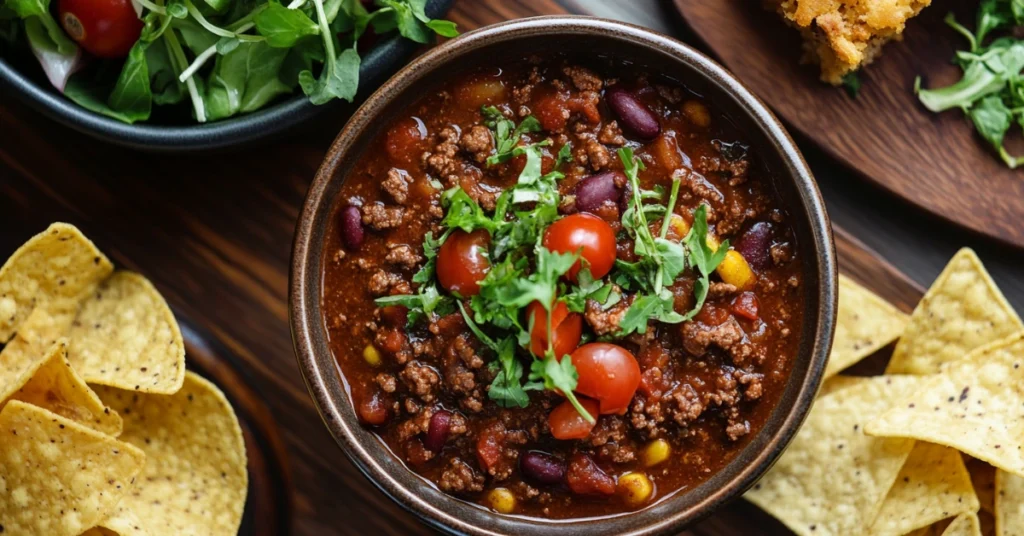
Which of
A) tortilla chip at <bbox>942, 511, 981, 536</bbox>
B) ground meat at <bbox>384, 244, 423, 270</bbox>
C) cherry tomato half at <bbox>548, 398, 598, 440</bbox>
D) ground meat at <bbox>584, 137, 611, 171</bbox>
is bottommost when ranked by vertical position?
tortilla chip at <bbox>942, 511, 981, 536</bbox>

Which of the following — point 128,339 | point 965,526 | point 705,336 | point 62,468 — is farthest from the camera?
point 128,339

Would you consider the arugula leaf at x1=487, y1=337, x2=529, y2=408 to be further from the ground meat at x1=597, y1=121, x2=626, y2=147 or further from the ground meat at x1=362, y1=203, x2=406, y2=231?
the ground meat at x1=597, y1=121, x2=626, y2=147

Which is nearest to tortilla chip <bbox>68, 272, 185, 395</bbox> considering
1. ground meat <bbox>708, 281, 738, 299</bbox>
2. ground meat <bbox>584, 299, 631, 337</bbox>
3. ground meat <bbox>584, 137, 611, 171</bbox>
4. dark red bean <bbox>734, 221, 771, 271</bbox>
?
ground meat <bbox>584, 299, 631, 337</bbox>

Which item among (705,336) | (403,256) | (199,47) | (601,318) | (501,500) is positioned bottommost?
(501,500)

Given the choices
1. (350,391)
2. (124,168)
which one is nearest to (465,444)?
(350,391)

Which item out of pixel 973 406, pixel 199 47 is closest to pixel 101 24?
pixel 199 47

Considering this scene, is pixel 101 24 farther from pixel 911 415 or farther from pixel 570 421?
pixel 911 415
